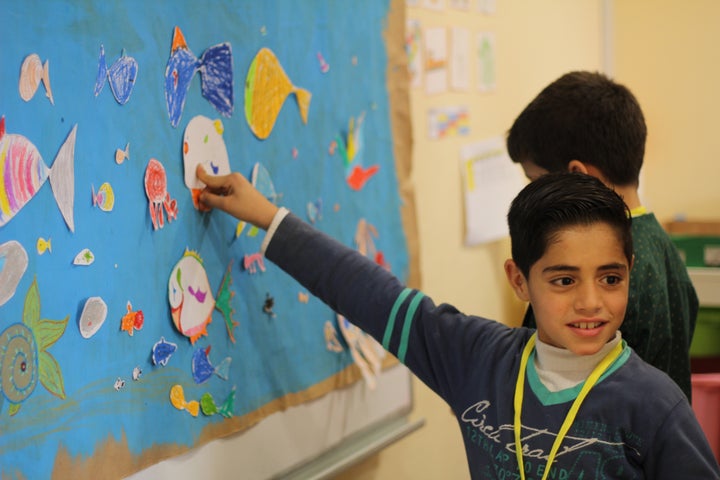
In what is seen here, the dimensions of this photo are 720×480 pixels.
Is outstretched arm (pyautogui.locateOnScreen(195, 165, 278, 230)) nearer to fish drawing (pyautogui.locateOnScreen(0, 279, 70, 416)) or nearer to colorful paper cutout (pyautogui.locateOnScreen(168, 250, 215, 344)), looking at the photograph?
colorful paper cutout (pyautogui.locateOnScreen(168, 250, 215, 344))

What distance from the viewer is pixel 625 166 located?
4.56 ft

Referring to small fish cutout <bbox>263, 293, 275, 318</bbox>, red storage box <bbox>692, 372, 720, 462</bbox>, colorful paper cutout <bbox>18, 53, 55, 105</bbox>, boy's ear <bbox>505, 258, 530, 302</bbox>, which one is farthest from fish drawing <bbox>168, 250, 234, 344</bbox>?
red storage box <bbox>692, 372, 720, 462</bbox>

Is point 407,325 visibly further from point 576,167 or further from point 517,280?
point 576,167

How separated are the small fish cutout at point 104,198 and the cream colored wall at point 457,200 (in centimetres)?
88

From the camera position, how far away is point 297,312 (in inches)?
61.4

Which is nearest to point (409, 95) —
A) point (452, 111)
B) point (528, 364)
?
point (452, 111)

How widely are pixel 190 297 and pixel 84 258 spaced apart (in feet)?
0.73

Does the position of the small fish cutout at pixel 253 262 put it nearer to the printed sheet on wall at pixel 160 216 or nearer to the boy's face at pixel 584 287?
the printed sheet on wall at pixel 160 216

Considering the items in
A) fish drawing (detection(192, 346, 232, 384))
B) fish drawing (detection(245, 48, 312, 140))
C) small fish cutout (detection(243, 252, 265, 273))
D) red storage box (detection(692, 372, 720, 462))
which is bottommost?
red storage box (detection(692, 372, 720, 462))

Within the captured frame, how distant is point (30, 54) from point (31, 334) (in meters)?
0.32

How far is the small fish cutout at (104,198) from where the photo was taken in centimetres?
113

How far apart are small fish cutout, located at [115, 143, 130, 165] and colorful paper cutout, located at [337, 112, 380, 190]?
554mm

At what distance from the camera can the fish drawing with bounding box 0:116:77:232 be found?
100 centimetres

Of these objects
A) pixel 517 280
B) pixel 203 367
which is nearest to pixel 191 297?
pixel 203 367
